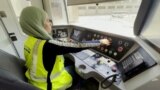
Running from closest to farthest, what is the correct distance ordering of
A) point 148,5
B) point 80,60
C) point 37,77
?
point 148,5, point 37,77, point 80,60

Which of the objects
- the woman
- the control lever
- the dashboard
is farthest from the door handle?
the control lever

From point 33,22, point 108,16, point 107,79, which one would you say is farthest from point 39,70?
point 108,16

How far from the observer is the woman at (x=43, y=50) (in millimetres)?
1138

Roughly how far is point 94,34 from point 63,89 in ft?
2.03

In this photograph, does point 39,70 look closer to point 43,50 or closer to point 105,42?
point 43,50

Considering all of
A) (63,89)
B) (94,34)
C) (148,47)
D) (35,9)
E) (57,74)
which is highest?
(35,9)

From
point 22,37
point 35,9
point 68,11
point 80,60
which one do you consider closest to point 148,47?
point 80,60

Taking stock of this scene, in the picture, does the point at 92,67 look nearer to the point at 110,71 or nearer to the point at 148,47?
the point at 110,71

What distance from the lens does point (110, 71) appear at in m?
1.19

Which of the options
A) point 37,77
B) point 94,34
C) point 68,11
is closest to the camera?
point 37,77

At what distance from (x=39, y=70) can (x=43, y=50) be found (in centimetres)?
20

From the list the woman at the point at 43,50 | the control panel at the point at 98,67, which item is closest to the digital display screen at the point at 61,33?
the control panel at the point at 98,67

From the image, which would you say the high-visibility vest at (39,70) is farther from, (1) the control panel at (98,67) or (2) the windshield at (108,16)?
(2) the windshield at (108,16)

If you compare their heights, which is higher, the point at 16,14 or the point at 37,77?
the point at 16,14
